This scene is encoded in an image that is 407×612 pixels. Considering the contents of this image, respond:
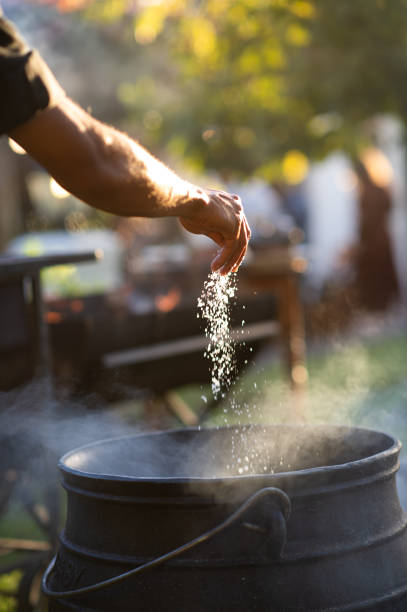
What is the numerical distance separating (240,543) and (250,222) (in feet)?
28.9

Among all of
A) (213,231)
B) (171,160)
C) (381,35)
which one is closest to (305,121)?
(381,35)

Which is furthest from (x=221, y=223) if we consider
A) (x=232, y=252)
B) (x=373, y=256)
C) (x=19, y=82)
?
(x=373, y=256)

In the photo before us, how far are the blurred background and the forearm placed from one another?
115 centimetres

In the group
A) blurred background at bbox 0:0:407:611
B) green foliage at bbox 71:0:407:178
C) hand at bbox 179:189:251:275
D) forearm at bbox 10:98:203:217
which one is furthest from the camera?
green foliage at bbox 71:0:407:178

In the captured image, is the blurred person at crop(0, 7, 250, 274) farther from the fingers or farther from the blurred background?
the blurred background

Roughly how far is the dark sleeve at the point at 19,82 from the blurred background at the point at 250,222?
4.64ft

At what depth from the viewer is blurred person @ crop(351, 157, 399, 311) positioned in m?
14.1

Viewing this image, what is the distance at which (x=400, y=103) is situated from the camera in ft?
24.0

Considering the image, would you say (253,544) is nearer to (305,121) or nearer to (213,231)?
(213,231)

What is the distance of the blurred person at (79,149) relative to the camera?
152cm

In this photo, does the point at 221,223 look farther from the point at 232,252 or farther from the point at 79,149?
the point at 79,149

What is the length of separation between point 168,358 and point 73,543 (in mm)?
2825

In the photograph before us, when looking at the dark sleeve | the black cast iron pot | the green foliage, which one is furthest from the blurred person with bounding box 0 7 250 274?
the green foliage

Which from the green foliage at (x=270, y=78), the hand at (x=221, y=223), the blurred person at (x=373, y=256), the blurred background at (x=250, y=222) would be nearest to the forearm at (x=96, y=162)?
the hand at (x=221, y=223)
